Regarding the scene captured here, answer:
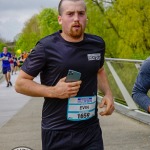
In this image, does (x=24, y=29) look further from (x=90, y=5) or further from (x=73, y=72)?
(x=73, y=72)

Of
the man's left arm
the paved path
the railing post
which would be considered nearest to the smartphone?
the man's left arm

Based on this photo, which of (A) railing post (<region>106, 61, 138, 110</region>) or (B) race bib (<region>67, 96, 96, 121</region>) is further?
(A) railing post (<region>106, 61, 138, 110</region>)

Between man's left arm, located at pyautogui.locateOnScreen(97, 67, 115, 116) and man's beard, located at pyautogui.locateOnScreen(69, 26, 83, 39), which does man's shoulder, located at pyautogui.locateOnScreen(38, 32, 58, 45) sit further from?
man's left arm, located at pyautogui.locateOnScreen(97, 67, 115, 116)

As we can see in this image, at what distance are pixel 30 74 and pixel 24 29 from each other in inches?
4504

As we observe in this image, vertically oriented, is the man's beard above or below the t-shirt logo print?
above

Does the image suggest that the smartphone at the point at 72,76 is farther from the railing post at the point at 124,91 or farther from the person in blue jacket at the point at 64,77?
the railing post at the point at 124,91

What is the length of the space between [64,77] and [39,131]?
4976 millimetres

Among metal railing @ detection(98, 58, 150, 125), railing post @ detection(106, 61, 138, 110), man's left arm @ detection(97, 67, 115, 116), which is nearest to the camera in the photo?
man's left arm @ detection(97, 67, 115, 116)

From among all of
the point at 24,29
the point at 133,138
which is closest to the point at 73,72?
the point at 133,138

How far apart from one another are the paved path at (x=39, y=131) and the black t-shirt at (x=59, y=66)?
10.7ft

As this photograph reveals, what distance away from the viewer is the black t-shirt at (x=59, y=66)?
10.2 ft

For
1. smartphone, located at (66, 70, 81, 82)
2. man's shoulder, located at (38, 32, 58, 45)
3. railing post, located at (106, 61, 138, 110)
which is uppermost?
man's shoulder, located at (38, 32, 58, 45)

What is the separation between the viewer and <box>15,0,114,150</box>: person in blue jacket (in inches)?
121

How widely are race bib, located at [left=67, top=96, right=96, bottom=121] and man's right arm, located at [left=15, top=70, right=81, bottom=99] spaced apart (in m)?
0.14
